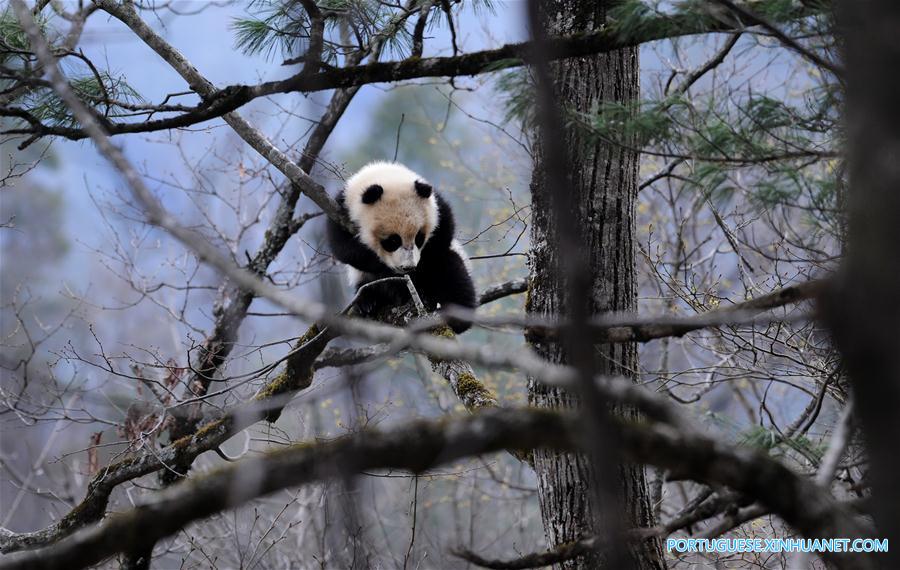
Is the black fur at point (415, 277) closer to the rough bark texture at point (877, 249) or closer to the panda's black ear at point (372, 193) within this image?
the panda's black ear at point (372, 193)

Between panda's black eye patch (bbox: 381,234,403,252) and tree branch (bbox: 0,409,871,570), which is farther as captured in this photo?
panda's black eye patch (bbox: 381,234,403,252)

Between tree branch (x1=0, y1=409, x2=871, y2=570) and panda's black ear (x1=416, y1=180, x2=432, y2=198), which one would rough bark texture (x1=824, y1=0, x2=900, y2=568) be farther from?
panda's black ear (x1=416, y1=180, x2=432, y2=198)

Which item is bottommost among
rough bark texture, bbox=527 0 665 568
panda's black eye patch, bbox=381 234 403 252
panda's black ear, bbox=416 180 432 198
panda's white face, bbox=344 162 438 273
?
rough bark texture, bbox=527 0 665 568

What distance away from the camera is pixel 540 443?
187 cm

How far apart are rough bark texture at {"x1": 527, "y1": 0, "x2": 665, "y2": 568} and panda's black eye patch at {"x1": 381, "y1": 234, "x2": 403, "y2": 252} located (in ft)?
5.66

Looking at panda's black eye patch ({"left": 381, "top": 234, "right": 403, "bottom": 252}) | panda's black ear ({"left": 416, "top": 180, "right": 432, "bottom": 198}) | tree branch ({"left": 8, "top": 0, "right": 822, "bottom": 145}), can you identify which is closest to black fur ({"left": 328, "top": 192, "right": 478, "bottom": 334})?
panda's black eye patch ({"left": 381, "top": 234, "right": 403, "bottom": 252})

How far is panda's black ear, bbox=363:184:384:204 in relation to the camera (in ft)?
18.6

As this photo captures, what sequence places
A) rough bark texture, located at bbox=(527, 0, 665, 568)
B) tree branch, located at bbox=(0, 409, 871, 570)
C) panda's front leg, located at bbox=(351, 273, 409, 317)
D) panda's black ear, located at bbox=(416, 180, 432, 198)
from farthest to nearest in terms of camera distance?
panda's black ear, located at bbox=(416, 180, 432, 198)
panda's front leg, located at bbox=(351, 273, 409, 317)
rough bark texture, located at bbox=(527, 0, 665, 568)
tree branch, located at bbox=(0, 409, 871, 570)

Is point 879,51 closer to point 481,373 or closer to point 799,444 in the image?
point 799,444

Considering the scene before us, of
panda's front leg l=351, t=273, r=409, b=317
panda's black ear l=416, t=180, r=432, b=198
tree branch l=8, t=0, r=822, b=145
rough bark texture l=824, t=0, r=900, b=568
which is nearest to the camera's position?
rough bark texture l=824, t=0, r=900, b=568

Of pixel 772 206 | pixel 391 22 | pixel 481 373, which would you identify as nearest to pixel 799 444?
pixel 772 206

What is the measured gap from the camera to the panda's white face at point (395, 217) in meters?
5.66

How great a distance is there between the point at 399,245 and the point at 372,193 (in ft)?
1.40

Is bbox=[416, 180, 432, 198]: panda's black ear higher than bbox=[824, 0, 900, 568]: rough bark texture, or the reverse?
bbox=[416, 180, 432, 198]: panda's black ear
